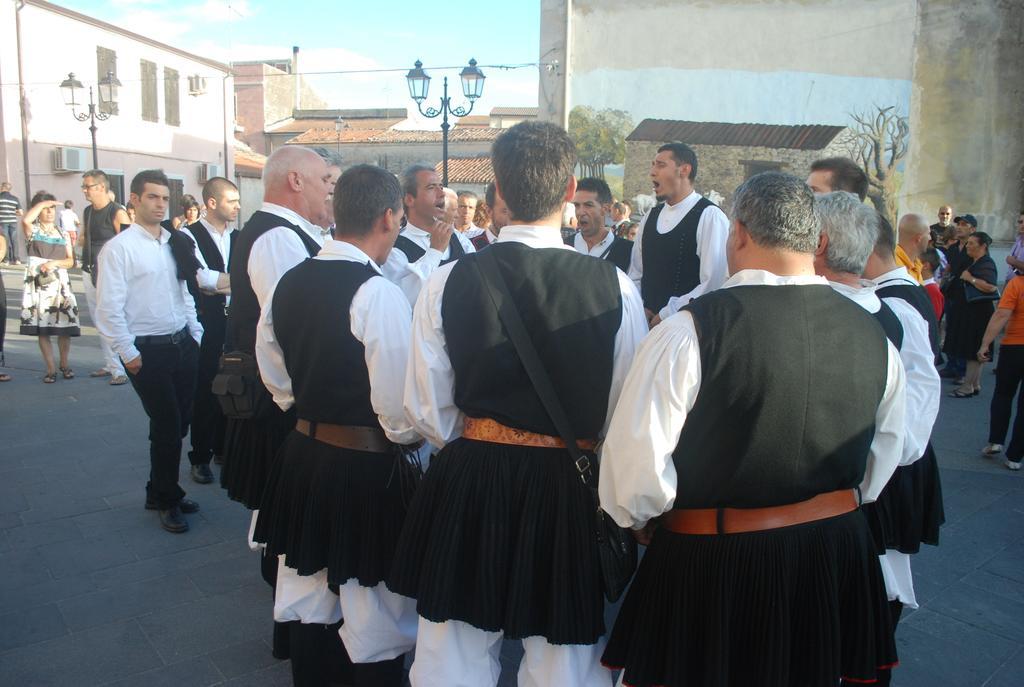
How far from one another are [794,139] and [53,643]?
1453 cm

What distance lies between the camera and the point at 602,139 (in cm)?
1573

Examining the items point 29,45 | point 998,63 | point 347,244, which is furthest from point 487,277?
point 29,45

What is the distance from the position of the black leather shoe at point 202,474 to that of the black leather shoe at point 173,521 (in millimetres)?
767

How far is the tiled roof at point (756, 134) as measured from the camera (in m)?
14.8

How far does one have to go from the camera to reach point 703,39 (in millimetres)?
15117

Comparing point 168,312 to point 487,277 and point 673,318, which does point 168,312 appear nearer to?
point 487,277

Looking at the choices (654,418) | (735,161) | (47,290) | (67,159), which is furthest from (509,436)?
(67,159)

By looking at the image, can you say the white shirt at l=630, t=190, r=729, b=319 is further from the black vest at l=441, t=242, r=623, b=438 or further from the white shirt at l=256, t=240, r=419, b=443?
the black vest at l=441, t=242, r=623, b=438

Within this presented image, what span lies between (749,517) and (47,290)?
810cm

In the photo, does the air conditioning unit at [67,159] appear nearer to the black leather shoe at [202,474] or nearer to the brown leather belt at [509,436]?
the black leather shoe at [202,474]

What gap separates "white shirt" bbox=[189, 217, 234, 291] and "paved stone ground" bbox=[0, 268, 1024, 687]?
4.39 feet

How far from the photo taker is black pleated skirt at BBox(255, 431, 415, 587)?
2678 millimetres

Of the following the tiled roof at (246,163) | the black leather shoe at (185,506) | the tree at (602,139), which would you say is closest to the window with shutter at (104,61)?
the tiled roof at (246,163)

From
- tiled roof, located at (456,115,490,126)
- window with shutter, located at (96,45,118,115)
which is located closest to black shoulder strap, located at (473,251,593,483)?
window with shutter, located at (96,45,118,115)
